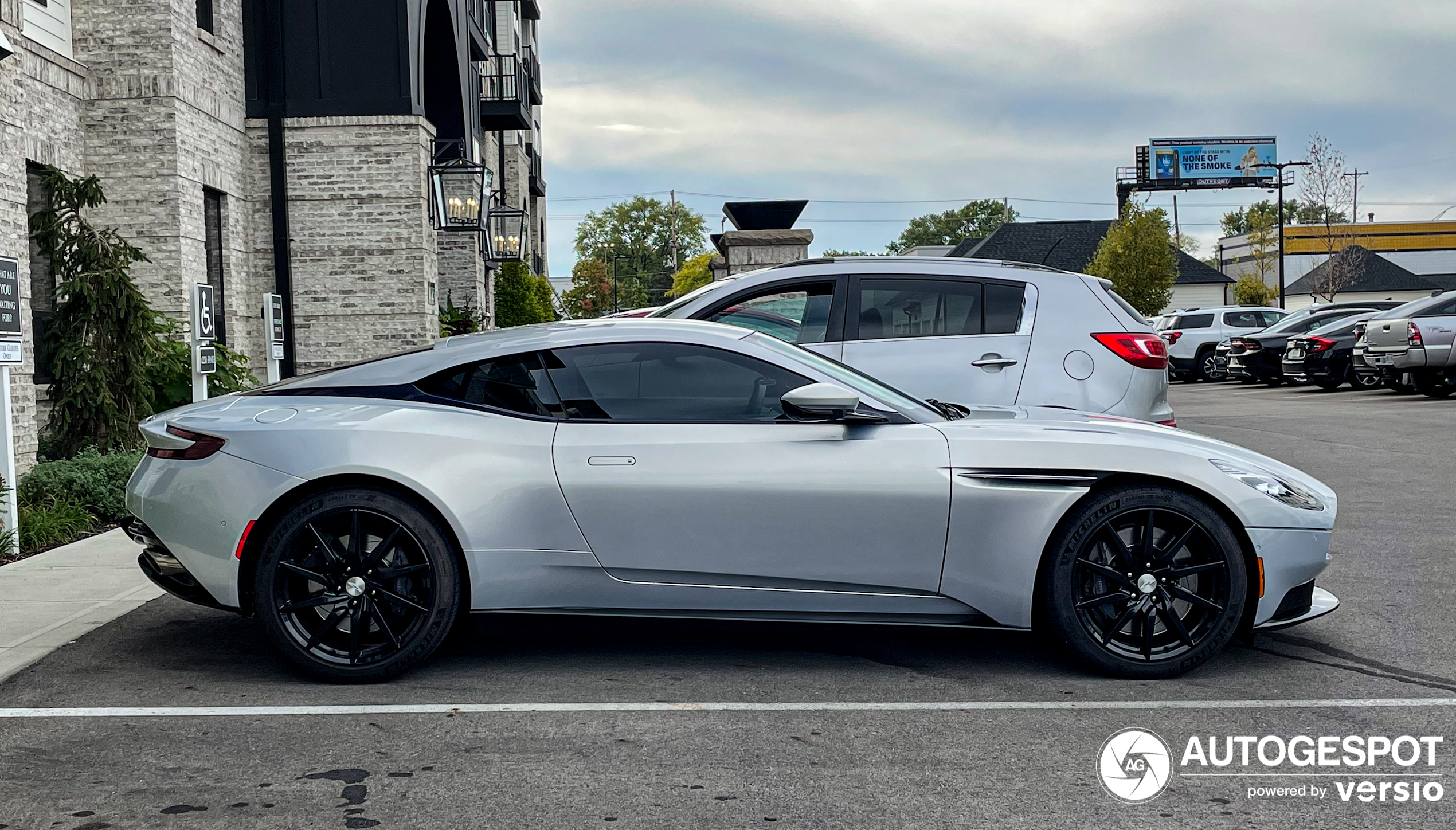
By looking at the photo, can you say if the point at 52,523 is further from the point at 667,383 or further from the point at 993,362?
the point at 993,362

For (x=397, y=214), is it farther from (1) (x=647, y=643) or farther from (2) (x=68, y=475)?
(1) (x=647, y=643)

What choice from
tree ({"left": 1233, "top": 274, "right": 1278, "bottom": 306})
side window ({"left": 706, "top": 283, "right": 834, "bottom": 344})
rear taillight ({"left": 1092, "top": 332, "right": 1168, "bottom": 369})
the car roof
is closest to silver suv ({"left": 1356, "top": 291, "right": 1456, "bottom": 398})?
rear taillight ({"left": 1092, "top": 332, "right": 1168, "bottom": 369})

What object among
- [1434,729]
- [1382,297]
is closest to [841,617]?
[1434,729]

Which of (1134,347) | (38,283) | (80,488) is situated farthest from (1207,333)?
(80,488)

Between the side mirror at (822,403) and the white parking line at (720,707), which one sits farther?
the side mirror at (822,403)

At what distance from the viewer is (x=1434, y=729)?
4.16 m

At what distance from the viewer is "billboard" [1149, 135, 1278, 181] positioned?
86062 millimetres

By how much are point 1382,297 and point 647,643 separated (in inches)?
3358

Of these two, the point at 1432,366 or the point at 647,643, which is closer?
the point at 647,643

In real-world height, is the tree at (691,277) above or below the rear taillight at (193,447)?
above

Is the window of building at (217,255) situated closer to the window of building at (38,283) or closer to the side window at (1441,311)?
the window of building at (38,283)

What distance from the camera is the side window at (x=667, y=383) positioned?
499 cm

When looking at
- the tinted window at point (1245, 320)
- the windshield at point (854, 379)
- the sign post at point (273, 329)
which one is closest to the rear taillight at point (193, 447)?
the windshield at point (854, 379)

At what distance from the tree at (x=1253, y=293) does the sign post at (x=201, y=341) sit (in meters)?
70.2
